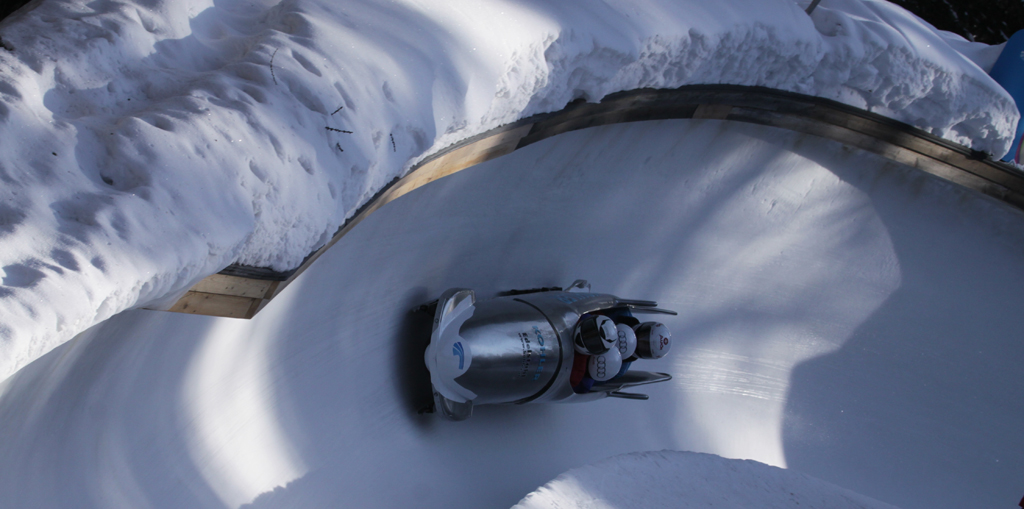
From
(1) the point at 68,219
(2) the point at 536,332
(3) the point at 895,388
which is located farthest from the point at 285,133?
(3) the point at 895,388

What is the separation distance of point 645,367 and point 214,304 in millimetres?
2598

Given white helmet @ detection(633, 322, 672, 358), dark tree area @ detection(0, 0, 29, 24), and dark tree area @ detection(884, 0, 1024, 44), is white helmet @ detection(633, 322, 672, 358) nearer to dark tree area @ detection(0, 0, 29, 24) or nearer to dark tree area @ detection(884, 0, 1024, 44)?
dark tree area @ detection(0, 0, 29, 24)

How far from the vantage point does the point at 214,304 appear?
5.24 ft

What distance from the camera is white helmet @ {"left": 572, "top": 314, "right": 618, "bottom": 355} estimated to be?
2803 millimetres

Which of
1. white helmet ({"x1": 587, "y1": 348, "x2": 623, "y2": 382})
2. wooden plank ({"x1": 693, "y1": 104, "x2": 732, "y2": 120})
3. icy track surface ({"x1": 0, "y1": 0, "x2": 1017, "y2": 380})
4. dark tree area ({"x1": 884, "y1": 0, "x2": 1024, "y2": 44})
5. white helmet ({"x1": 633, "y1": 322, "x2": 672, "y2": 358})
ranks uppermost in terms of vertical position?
dark tree area ({"x1": 884, "y1": 0, "x2": 1024, "y2": 44})

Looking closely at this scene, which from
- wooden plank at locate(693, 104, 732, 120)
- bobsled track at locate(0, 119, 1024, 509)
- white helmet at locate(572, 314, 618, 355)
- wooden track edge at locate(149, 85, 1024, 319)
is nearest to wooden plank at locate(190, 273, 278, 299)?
wooden track edge at locate(149, 85, 1024, 319)

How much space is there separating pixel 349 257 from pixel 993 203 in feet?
13.7

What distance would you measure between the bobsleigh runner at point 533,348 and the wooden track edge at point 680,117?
0.63 m

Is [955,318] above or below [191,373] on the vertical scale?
below

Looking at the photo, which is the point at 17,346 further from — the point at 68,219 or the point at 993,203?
the point at 993,203

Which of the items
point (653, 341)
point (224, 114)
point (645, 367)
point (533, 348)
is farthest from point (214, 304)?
point (645, 367)

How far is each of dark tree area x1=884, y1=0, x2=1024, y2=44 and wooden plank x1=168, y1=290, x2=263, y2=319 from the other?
5.40 meters

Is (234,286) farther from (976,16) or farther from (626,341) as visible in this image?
(976,16)

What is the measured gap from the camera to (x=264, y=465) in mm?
1995
